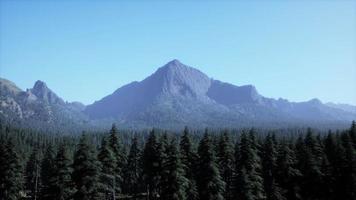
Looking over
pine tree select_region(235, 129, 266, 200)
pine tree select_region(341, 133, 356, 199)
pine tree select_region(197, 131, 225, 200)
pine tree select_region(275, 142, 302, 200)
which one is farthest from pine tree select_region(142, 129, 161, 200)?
pine tree select_region(341, 133, 356, 199)

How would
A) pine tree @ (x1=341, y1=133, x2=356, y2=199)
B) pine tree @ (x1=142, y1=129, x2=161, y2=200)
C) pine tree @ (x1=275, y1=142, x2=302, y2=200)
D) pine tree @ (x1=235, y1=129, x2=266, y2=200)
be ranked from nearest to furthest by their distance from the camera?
pine tree @ (x1=235, y1=129, x2=266, y2=200) → pine tree @ (x1=142, y1=129, x2=161, y2=200) → pine tree @ (x1=341, y1=133, x2=356, y2=199) → pine tree @ (x1=275, y1=142, x2=302, y2=200)

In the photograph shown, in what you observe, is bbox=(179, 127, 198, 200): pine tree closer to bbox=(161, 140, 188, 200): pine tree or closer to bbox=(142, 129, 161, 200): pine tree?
bbox=(142, 129, 161, 200): pine tree

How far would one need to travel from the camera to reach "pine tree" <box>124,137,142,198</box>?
8675 centimetres

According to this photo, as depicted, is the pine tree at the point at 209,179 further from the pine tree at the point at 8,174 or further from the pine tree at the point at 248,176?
the pine tree at the point at 8,174

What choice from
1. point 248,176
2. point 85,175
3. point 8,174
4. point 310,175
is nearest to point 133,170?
point 8,174

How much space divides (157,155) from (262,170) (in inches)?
872

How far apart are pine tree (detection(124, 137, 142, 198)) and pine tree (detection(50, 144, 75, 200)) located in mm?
31234

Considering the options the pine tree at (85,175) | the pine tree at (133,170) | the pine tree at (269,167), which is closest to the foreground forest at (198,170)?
the pine tree at (85,175)

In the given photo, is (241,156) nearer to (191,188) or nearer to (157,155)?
(191,188)

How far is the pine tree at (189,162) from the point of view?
62.6 meters

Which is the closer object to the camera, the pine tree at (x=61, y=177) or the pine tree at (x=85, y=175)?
the pine tree at (x=85, y=175)

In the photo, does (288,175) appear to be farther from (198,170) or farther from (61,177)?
(61,177)

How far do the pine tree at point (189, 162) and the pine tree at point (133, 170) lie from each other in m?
16.9

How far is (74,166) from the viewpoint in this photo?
155 ft
